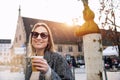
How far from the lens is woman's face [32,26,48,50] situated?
207 cm

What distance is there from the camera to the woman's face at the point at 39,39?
6.80 feet

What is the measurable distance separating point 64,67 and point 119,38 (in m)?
9.68

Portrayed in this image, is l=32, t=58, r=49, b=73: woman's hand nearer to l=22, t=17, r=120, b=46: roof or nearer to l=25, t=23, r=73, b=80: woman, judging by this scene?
l=25, t=23, r=73, b=80: woman

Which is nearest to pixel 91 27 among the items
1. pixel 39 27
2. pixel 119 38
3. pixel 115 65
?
pixel 39 27

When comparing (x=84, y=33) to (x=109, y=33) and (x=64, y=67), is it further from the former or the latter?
(x=109, y=33)

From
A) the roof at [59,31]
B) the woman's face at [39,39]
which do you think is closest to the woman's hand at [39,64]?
the woman's face at [39,39]

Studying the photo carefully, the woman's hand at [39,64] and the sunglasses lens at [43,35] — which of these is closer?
the woman's hand at [39,64]

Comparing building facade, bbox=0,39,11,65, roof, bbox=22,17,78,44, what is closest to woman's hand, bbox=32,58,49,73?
building facade, bbox=0,39,11,65

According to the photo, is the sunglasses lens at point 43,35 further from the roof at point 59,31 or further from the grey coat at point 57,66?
the roof at point 59,31

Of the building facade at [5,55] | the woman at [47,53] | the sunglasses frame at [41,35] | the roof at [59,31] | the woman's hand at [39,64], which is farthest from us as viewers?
the roof at [59,31]

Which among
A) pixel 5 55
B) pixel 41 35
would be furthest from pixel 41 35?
pixel 5 55

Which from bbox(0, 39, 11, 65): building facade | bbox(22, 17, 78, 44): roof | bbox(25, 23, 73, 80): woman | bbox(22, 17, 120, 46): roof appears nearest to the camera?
bbox(25, 23, 73, 80): woman

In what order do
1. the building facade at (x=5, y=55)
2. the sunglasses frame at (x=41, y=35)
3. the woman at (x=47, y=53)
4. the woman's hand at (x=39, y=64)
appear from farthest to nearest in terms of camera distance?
the building facade at (x=5, y=55)
the sunglasses frame at (x=41, y=35)
the woman at (x=47, y=53)
the woman's hand at (x=39, y=64)

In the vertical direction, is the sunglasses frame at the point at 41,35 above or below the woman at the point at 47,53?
above
